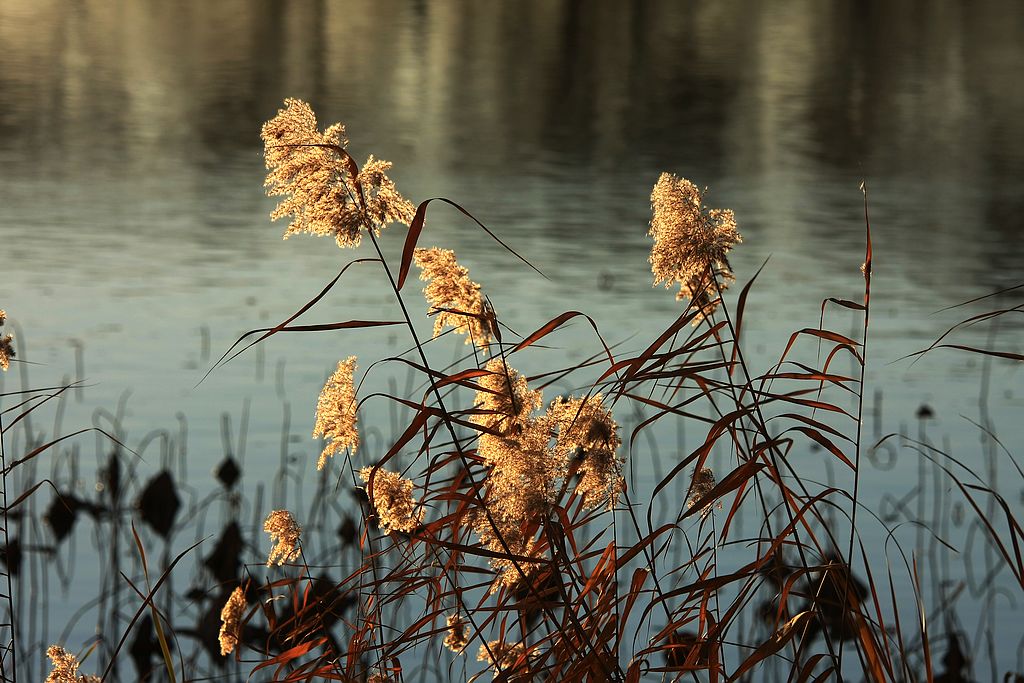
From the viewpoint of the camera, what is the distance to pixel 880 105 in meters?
25.2

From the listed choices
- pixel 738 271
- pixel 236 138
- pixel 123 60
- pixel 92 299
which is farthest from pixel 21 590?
pixel 123 60

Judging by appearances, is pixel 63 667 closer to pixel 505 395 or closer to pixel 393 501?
pixel 393 501

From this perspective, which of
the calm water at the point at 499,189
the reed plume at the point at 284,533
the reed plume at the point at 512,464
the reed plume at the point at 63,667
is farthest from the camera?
the calm water at the point at 499,189

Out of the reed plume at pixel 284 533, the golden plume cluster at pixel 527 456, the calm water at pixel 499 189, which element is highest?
the golden plume cluster at pixel 527 456

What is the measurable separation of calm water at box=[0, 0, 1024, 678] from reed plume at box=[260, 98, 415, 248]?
10.6 feet

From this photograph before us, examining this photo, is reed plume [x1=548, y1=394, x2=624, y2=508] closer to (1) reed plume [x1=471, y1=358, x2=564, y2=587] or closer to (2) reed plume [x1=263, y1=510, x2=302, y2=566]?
(1) reed plume [x1=471, y1=358, x2=564, y2=587]

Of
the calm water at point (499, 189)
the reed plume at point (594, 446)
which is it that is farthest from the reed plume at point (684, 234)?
the calm water at point (499, 189)

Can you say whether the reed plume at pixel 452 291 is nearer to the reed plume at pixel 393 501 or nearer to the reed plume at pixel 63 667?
the reed plume at pixel 393 501

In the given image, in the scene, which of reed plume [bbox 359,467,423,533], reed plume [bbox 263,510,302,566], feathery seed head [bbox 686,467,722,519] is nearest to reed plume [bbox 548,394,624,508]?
feathery seed head [bbox 686,467,722,519]

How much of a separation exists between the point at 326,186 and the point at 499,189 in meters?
13.8

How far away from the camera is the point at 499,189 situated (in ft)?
52.5

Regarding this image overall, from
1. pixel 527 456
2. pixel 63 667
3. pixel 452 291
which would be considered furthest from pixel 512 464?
pixel 63 667

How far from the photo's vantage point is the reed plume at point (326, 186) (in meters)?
A: 2.24

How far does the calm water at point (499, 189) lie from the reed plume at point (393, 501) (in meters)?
3.12
